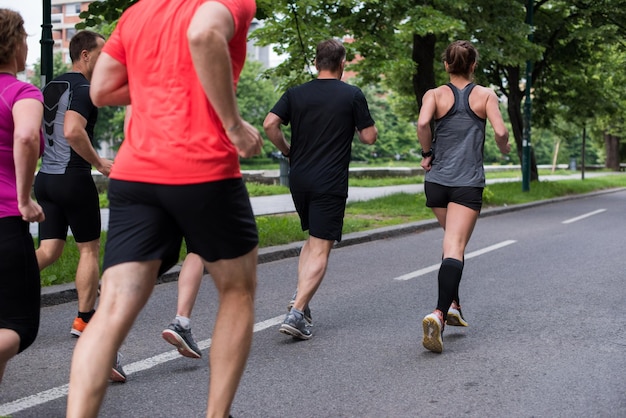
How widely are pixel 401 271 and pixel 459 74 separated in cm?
371

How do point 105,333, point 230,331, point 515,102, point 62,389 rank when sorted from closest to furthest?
point 105,333 < point 230,331 < point 62,389 < point 515,102

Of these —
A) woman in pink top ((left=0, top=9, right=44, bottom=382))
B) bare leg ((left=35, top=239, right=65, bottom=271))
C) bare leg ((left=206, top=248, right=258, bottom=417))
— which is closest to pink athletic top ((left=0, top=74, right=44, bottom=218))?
woman in pink top ((left=0, top=9, right=44, bottom=382))

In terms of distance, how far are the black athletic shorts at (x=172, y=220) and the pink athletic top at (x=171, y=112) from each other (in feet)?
0.12

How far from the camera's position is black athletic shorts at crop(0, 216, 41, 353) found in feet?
10.3

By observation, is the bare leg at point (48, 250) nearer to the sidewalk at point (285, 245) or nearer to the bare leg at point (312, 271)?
the sidewalk at point (285, 245)

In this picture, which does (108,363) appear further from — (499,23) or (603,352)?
(499,23)

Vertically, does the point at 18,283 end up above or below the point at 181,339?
above

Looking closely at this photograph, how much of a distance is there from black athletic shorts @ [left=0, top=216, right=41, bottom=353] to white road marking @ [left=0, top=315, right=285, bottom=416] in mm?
913

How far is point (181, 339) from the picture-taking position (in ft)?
14.7

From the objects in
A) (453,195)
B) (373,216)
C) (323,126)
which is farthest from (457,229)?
(373,216)

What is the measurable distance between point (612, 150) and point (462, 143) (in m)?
49.9

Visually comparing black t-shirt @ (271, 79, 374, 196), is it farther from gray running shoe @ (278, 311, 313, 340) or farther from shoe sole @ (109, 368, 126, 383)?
shoe sole @ (109, 368, 126, 383)

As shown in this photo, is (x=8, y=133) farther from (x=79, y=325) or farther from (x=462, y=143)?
(x=462, y=143)

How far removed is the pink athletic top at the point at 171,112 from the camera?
2670mm
